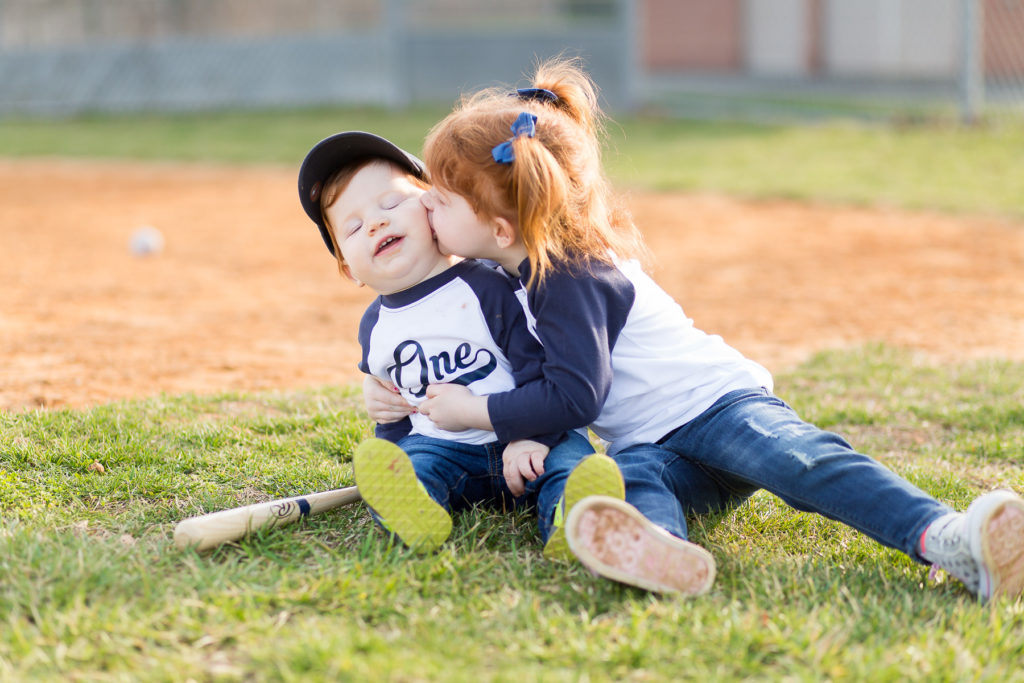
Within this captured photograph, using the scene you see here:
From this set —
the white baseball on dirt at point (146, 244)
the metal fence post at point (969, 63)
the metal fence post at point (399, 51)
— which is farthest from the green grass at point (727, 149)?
the white baseball on dirt at point (146, 244)

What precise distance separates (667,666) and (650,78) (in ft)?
65.9

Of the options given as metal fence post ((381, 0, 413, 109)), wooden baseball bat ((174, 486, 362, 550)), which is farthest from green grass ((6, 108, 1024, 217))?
wooden baseball bat ((174, 486, 362, 550))

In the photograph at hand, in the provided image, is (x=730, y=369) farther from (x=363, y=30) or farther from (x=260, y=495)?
(x=363, y=30)

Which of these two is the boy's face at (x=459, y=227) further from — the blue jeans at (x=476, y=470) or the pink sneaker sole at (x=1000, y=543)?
the pink sneaker sole at (x=1000, y=543)

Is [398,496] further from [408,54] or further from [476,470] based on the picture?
[408,54]

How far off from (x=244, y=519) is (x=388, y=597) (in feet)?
1.44

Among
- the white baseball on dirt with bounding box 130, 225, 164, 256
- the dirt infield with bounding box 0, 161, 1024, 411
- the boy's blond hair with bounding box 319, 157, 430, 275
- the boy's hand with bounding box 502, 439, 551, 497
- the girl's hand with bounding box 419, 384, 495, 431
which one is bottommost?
the dirt infield with bounding box 0, 161, 1024, 411

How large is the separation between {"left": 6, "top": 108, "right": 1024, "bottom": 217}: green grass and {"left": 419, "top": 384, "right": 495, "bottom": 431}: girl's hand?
12.8 feet

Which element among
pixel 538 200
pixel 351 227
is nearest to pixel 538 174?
pixel 538 200

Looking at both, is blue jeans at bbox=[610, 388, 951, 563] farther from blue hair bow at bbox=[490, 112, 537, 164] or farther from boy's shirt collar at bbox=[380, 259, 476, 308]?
blue hair bow at bbox=[490, 112, 537, 164]

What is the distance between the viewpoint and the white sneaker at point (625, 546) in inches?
78.0

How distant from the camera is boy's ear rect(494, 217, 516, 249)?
2301 millimetres

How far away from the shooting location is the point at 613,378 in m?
2.43

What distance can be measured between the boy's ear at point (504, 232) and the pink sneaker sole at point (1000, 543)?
107 cm
